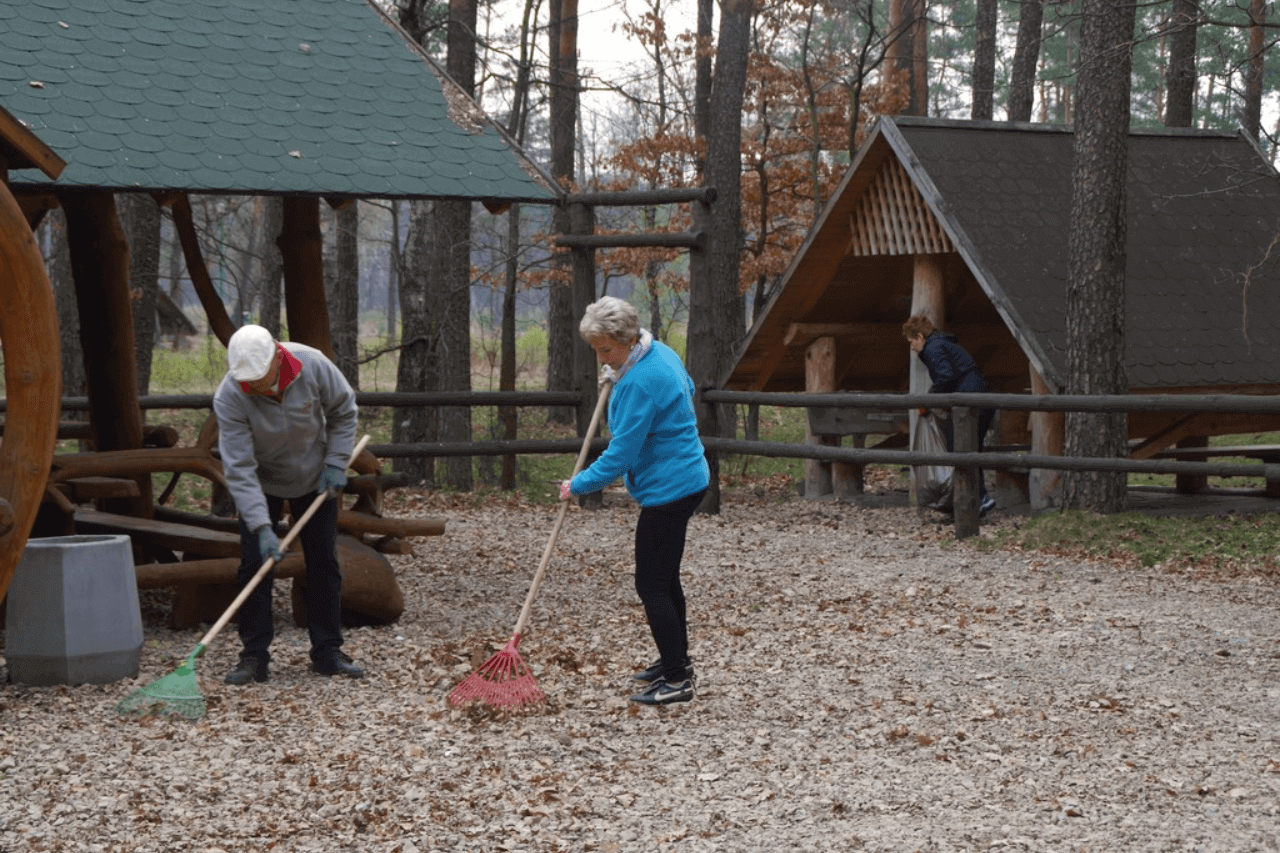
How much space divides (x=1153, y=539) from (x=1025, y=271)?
2.68 m

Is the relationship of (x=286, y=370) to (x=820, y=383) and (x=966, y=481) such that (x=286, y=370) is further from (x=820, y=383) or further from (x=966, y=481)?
(x=820, y=383)

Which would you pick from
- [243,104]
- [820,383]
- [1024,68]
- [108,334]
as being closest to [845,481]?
[820,383]

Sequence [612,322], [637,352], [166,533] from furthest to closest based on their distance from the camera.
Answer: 1. [166,533]
2. [637,352]
3. [612,322]

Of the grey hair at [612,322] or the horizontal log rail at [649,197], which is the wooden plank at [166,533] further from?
the horizontal log rail at [649,197]

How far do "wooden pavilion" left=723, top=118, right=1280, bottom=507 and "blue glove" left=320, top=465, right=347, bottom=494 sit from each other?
21.7 feet

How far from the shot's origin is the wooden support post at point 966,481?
10.7 meters

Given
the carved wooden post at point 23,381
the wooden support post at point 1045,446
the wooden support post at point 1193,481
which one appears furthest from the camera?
the wooden support post at point 1193,481

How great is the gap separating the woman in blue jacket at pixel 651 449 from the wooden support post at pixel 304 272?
392 centimetres

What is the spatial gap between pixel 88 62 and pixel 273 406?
3840 mm

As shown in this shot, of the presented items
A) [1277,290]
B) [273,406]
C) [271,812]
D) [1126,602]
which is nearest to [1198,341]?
[1277,290]

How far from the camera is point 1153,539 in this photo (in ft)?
33.3

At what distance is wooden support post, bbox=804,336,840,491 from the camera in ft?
45.7

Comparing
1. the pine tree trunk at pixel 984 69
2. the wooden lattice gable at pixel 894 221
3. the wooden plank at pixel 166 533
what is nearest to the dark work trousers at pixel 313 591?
the wooden plank at pixel 166 533

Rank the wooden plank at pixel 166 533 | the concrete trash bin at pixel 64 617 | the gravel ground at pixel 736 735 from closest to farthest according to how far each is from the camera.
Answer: the gravel ground at pixel 736 735, the concrete trash bin at pixel 64 617, the wooden plank at pixel 166 533
